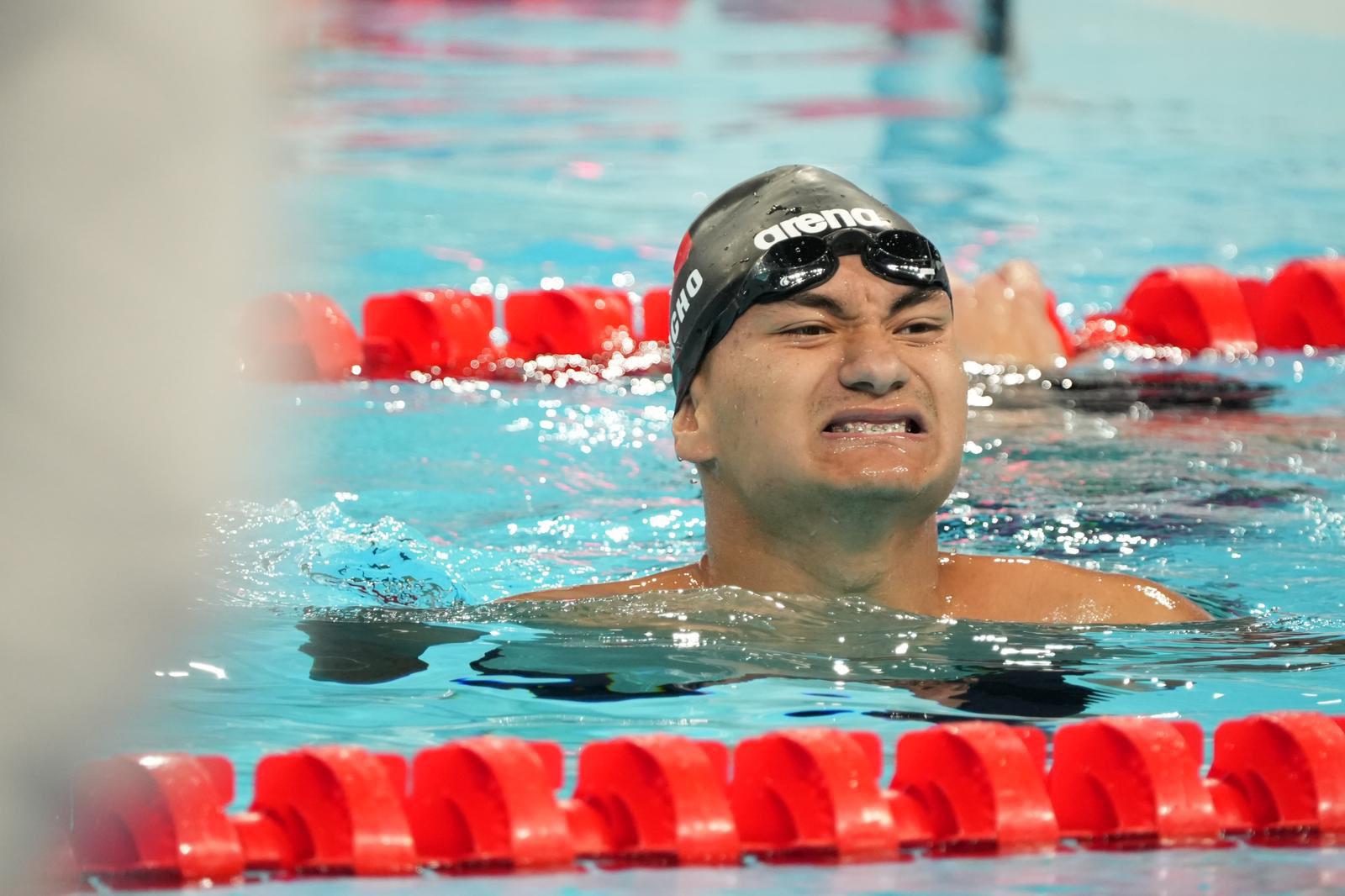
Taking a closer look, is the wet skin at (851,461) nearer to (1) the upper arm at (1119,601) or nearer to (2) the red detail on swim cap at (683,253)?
(1) the upper arm at (1119,601)

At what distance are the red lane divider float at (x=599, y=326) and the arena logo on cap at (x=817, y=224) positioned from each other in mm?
3580

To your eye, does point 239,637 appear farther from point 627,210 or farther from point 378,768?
point 627,210

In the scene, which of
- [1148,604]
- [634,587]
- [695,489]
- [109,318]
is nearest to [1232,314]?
[695,489]

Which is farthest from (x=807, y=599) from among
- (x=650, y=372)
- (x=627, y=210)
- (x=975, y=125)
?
(x=975, y=125)

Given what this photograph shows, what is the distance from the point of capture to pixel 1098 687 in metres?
3.09

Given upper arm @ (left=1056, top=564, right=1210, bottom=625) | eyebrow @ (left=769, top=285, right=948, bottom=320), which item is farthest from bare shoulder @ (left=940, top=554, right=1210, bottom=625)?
eyebrow @ (left=769, top=285, right=948, bottom=320)

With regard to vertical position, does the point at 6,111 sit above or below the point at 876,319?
below

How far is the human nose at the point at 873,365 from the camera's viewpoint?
3.15 meters

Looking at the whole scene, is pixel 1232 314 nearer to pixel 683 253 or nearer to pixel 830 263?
pixel 683 253

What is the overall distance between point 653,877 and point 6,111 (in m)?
1.88

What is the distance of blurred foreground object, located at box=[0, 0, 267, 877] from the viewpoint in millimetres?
683

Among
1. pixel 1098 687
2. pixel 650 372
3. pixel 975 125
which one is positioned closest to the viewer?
pixel 1098 687

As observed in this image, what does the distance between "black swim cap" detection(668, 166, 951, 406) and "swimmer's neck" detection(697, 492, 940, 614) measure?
36 centimetres

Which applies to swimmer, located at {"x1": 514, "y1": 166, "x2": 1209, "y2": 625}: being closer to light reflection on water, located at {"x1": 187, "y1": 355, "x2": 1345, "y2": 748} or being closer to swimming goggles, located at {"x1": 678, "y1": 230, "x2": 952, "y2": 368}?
swimming goggles, located at {"x1": 678, "y1": 230, "x2": 952, "y2": 368}
